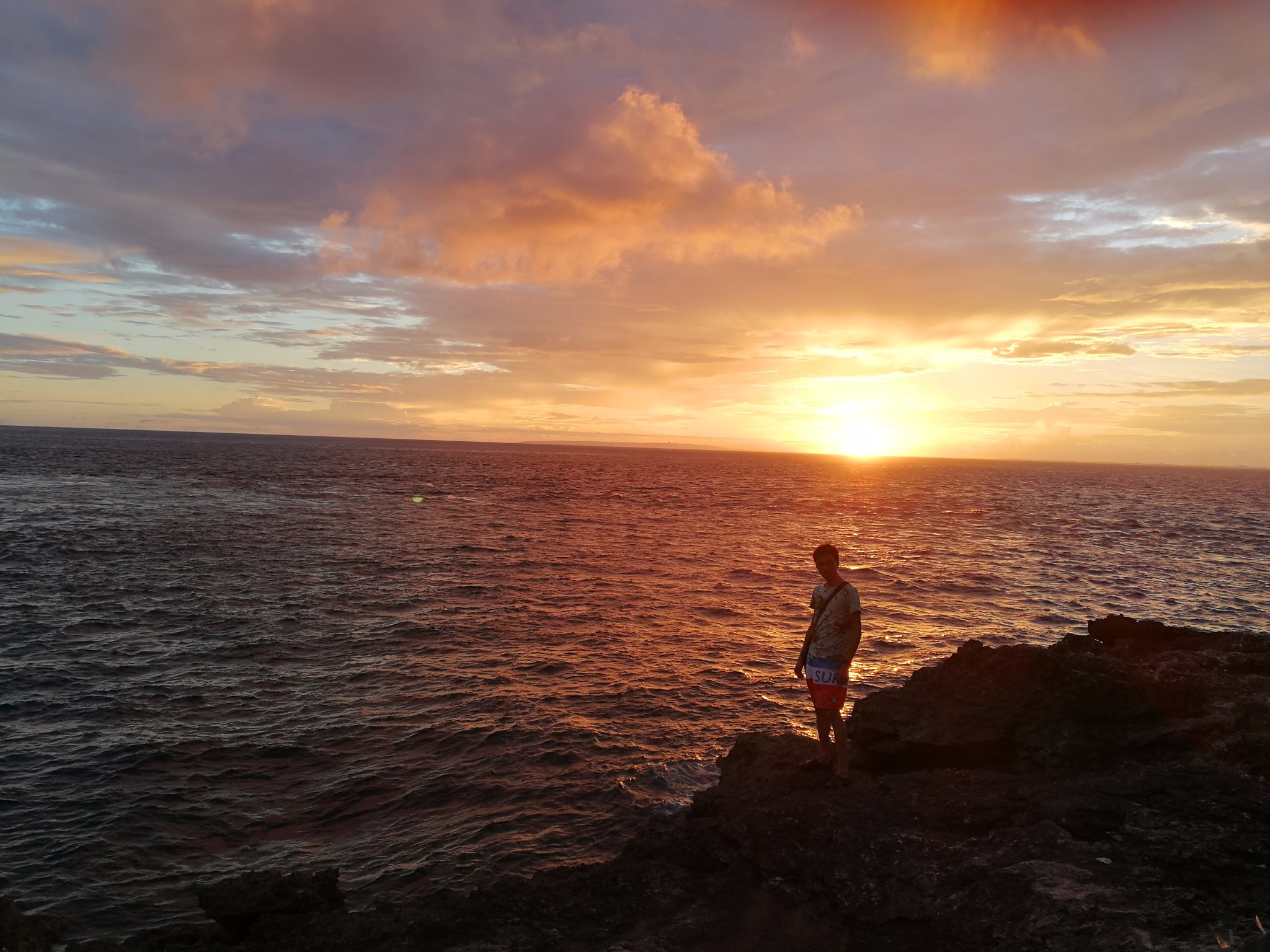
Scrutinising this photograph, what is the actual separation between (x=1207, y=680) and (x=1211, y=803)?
354cm

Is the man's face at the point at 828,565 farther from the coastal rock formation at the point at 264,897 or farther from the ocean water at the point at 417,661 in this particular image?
the coastal rock formation at the point at 264,897

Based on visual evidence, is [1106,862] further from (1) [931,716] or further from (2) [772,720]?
(2) [772,720]

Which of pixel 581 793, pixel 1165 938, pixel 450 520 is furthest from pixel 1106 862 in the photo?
pixel 450 520

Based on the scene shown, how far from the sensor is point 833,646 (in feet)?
30.4

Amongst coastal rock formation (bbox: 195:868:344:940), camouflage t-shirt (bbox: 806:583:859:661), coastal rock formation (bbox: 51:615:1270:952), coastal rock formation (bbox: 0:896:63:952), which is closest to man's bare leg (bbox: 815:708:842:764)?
coastal rock formation (bbox: 51:615:1270:952)

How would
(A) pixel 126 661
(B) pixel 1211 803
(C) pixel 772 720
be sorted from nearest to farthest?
(B) pixel 1211 803
(C) pixel 772 720
(A) pixel 126 661

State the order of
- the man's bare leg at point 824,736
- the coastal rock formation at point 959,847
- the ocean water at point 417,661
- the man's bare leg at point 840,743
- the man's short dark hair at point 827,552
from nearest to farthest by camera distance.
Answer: the coastal rock formation at point 959,847 → the man's short dark hair at point 827,552 → the man's bare leg at point 840,743 → the man's bare leg at point 824,736 → the ocean water at point 417,661

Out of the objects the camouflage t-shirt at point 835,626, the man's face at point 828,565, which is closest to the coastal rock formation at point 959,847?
the camouflage t-shirt at point 835,626

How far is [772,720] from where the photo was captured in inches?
654

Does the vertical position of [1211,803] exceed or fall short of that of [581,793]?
it exceeds it

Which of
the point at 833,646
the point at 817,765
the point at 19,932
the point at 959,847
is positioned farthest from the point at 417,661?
the point at 959,847

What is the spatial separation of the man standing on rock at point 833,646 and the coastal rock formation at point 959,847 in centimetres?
80

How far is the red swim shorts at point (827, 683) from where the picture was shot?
9.21 metres

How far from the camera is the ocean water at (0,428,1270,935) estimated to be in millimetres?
11898
